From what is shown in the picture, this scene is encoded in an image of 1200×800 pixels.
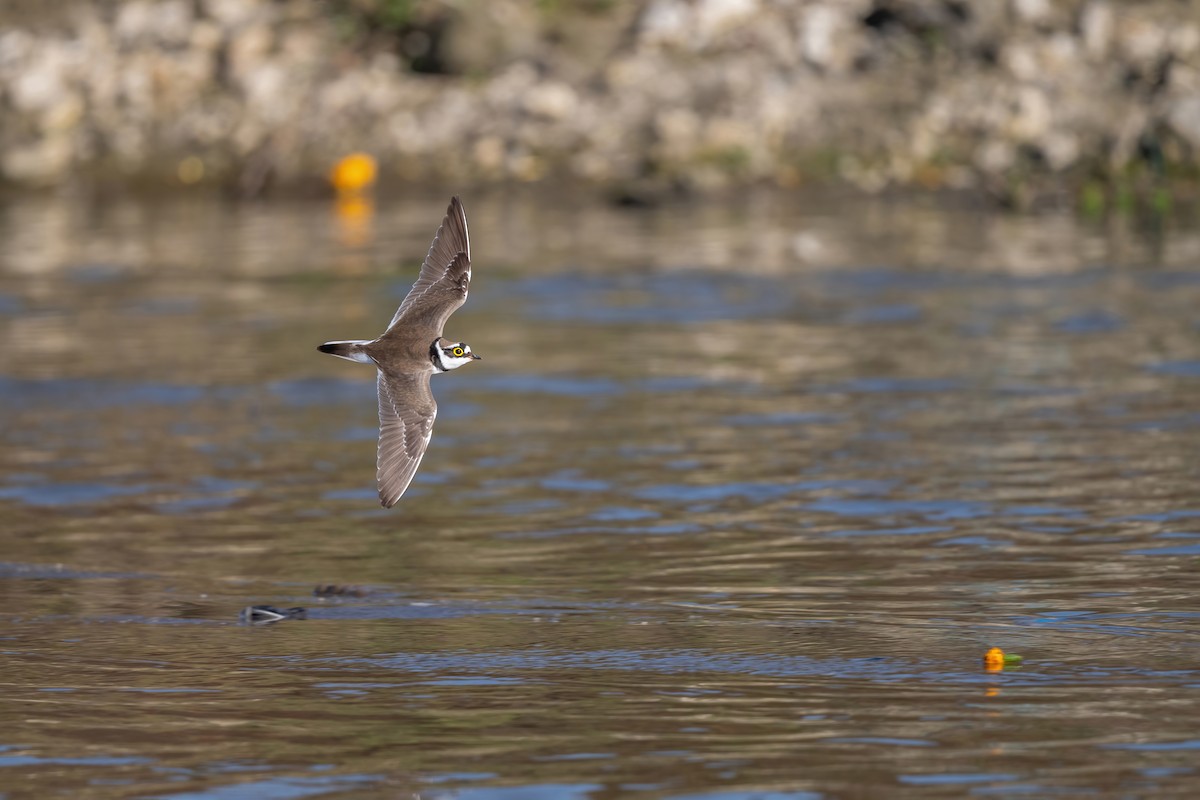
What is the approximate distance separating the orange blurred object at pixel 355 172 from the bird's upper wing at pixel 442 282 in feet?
53.2

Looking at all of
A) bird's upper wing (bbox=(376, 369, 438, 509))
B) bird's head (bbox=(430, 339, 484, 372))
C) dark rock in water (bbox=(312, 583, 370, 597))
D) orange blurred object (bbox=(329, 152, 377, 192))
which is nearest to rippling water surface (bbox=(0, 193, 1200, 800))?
dark rock in water (bbox=(312, 583, 370, 597))

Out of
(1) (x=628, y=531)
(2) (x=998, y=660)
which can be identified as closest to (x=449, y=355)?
(1) (x=628, y=531)

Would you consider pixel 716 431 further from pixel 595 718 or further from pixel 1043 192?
pixel 1043 192

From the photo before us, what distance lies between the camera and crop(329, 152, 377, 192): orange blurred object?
83.8 feet

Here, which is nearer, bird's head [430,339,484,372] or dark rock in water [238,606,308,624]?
bird's head [430,339,484,372]

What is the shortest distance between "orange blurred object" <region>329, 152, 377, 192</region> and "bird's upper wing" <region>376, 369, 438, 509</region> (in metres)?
16.5

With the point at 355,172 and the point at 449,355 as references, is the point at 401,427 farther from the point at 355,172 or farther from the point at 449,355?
the point at 355,172

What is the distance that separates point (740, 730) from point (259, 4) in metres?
22.0

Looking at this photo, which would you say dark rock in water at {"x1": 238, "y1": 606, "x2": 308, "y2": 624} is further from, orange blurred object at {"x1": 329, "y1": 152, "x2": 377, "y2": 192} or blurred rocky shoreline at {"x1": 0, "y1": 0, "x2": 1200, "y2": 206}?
orange blurred object at {"x1": 329, "y1": 152, "x2": 377, "y2": 192}

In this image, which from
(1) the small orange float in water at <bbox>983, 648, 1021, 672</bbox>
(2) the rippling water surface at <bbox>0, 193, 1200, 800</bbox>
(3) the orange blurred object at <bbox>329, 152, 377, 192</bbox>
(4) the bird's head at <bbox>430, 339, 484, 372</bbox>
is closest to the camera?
(2) the rippling water surface at <bbox>0, 193, 1200, 800</bbox>

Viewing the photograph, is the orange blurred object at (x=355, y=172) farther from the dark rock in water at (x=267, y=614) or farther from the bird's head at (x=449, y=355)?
the dark rock in water at (x=267, y=614)

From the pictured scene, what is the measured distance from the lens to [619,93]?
81.9 ft

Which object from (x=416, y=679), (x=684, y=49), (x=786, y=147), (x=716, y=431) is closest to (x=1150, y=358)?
(x=716, y=431)

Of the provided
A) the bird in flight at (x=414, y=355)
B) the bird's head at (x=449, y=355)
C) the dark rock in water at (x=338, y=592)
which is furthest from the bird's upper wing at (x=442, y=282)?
the dark rock in water at (x=338, y=592)
